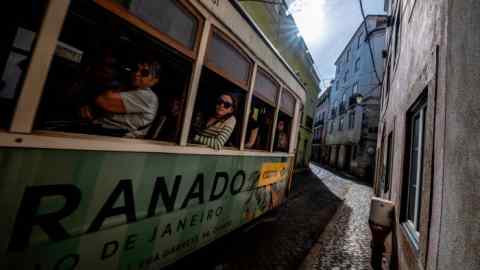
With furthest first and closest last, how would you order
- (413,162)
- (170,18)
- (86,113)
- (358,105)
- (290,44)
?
(358,105), (290,44), (413,162), (170,18), (86,113)

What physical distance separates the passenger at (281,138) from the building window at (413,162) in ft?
6.61

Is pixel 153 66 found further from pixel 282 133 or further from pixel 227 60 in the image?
pixel 282 133

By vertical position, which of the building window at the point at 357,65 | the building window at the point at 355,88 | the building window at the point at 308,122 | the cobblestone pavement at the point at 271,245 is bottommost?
the cobblestone pavement at the point at 271,245

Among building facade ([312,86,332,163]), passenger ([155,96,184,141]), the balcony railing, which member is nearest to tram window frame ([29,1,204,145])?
passenger ([155,96,184,141])

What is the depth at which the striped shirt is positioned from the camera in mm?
2366

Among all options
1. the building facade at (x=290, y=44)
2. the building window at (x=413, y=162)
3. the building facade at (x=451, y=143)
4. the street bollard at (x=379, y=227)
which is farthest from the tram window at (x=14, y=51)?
the building facade at (x=290, y=44)

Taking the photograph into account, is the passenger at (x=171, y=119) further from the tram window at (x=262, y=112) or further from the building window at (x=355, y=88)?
the building window at (x=355, y=88)

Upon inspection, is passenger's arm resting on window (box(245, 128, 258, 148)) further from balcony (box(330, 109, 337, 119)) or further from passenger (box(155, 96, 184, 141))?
balcony (box(330, 109, 337, 119))

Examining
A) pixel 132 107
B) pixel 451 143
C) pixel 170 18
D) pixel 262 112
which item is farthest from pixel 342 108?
pixel 132 107

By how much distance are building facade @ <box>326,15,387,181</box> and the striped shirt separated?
1045 centimetres

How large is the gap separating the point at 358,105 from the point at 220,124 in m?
17.5

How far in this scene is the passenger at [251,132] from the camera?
319cm

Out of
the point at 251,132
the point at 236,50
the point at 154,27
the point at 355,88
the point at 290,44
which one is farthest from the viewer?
Answer: the point at 355,88

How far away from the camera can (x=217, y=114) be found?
8.50 feet
